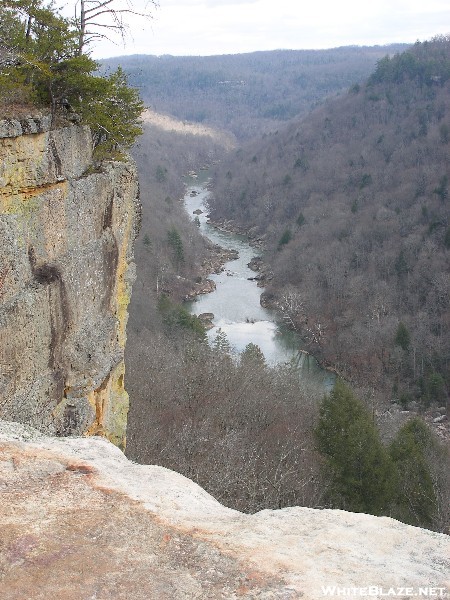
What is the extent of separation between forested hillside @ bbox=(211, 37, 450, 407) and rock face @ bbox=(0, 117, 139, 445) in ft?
79.3

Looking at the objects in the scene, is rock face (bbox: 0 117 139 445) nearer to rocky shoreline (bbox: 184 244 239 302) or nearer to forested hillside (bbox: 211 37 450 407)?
forested hillside (bbox: 211 37 450 407)

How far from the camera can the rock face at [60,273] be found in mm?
7941

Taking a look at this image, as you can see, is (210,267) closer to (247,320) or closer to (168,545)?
(247,320)

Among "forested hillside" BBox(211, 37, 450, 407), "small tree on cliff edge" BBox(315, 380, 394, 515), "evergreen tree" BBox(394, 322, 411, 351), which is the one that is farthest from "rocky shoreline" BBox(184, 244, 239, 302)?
"small tree on cliff edge" BBox(315, 380, 394, 515)

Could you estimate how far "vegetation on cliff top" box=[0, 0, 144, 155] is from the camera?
824cm

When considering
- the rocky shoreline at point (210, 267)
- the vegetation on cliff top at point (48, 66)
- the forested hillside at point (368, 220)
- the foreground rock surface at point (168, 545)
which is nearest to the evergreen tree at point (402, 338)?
the forested hillside at point (368, 220)

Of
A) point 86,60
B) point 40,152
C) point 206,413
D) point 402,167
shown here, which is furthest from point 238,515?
point 402,167

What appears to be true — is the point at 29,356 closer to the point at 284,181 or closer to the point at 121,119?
the point at 121,119

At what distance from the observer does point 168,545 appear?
464 centimetres

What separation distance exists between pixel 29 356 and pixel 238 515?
4393mm

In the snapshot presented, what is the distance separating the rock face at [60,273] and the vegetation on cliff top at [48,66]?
0.44 m

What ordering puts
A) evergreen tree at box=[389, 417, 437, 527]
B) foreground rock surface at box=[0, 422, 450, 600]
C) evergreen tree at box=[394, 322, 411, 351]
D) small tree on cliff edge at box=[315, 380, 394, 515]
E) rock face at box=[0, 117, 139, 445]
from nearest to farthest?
foreground rock surface at box=[0, 422, 450, 600] → rock face at box=[0, 117, 139, 445] → small tree on cliff edge at box=[315, 380, 394, 515] → evergreen tree at box=[389, 417, 437, 527] → evergreen tree at box=[394, 322, 411, 351]

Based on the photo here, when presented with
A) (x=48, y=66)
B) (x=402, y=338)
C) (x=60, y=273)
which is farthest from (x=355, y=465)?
(x=402, y=338)

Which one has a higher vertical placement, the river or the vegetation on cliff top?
the vegetation on cliff top
